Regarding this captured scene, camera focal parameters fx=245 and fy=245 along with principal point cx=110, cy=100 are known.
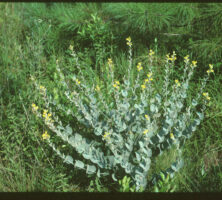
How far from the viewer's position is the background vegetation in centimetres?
182

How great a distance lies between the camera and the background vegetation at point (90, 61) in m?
1.82

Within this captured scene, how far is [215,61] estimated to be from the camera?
2580 mm

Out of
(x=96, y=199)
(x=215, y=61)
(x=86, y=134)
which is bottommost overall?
(x=96, y=199)

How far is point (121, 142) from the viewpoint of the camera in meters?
1.70

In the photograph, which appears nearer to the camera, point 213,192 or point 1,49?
point 213,192

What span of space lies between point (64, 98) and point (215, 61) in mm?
1613

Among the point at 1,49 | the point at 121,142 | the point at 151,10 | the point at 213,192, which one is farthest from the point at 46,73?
the point at 213,192

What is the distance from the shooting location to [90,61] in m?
3.06

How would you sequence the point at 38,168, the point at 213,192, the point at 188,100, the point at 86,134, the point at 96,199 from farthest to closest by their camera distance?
the point at 188,100
the point at 86,134
the point at 38,168
the point at 96,199
the point at 213,192

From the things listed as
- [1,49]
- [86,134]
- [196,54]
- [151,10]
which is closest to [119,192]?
[86,134]

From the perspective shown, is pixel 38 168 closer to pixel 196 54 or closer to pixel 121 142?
pixel 121 142

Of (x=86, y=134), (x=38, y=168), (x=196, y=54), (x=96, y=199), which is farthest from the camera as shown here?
(x=196, y=54)

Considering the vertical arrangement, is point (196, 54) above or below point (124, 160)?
above

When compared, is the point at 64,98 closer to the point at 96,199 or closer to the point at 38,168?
the point at 38,168
